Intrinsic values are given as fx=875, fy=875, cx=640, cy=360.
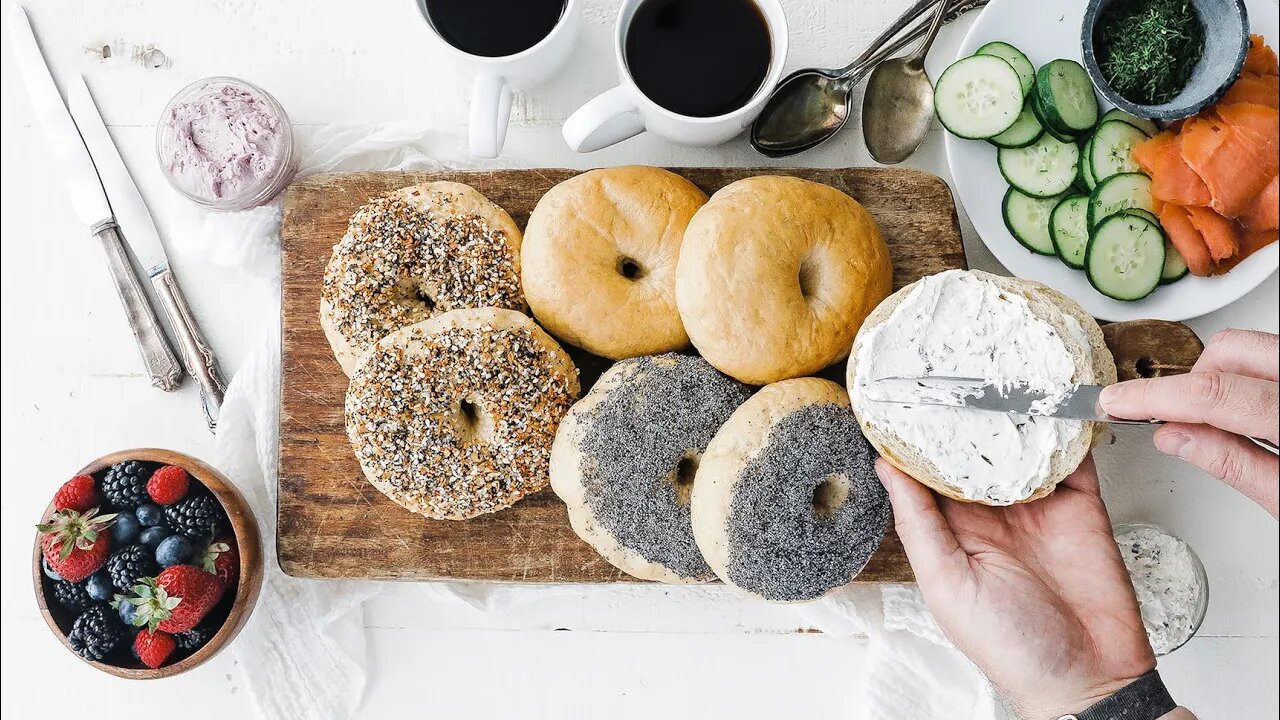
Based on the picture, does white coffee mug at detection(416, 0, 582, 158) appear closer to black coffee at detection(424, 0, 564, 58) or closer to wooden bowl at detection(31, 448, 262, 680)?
black coffee at detection(424, 0, 564, 58)

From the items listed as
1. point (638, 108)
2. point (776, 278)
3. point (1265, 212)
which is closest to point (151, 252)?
point (638, 108)

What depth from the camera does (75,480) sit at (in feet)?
6.79

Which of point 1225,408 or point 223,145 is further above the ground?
point 1225,408

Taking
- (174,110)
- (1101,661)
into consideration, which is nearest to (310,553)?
(174,110)

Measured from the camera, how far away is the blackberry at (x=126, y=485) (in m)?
2.07

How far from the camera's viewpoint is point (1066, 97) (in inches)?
84.4

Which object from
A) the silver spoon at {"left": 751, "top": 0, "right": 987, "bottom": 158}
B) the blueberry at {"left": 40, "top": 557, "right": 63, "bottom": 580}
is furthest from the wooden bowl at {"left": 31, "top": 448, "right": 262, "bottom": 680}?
the silver spoon at {"left": 751, "top": 0, "right": 987, "bottom": 158}

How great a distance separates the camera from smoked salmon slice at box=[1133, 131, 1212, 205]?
2.05 metres

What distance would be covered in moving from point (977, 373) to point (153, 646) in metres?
1.95

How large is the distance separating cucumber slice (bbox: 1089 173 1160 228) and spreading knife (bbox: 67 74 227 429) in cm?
233

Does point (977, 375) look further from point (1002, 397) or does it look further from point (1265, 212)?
point (1265, 212)

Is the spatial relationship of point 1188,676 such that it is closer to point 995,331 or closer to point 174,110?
point 995,331

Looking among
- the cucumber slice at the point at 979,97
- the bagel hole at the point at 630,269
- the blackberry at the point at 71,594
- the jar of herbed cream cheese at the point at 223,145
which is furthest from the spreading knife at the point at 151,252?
the cucumber slice at the point at 979,97

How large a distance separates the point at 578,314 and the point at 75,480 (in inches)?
49.5
